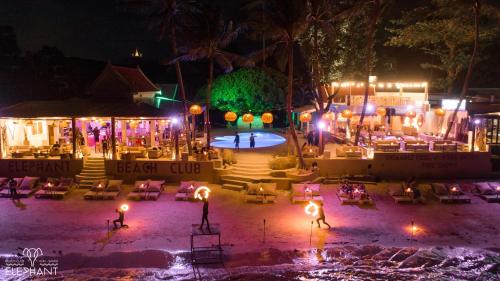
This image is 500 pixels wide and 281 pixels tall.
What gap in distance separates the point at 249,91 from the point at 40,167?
73.4 feet

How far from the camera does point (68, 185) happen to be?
2405 centimetres

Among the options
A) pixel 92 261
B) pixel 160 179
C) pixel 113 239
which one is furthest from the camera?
pixel 160 179

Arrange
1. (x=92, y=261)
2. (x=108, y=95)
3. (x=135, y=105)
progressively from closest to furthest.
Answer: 1. (x=92, y=261)
2. (x=135, y=105)
3. (x=108, y=95)

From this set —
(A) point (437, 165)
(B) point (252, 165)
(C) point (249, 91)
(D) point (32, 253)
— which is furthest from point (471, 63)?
(D) point (32, 253)

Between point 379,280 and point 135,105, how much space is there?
20.2 meters

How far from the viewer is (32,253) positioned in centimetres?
1619

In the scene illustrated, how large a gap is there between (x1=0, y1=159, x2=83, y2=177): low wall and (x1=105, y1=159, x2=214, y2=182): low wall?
221cm

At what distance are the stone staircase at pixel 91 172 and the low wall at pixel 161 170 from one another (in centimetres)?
47

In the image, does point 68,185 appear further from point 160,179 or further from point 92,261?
point 92,261

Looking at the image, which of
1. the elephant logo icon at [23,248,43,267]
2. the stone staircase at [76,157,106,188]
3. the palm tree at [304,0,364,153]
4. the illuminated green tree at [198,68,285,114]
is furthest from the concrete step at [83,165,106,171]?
the illuminated green tree at [198,68,285,114]

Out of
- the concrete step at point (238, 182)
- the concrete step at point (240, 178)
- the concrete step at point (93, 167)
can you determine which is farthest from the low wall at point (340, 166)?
the concrete step at point (93, 167)

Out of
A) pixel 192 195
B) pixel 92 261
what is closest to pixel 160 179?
pixel 192 195

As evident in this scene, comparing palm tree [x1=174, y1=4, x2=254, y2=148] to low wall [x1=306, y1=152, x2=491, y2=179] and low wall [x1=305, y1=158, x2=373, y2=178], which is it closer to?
low wall [x1=305, y1=158, x2=373, y2=178]

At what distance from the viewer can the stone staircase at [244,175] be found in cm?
2473
